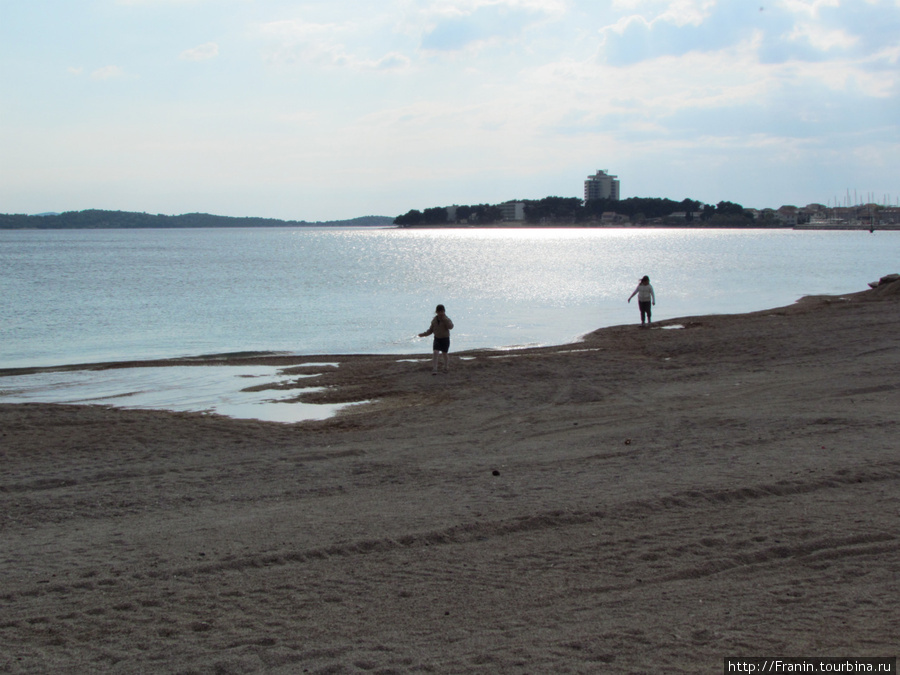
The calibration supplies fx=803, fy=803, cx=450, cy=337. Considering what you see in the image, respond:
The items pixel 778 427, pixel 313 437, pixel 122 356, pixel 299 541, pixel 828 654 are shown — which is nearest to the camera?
pixel 828 654

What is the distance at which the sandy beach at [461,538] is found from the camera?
481cm

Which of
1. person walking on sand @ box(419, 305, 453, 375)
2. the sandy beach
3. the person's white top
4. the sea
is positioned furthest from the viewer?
the sea

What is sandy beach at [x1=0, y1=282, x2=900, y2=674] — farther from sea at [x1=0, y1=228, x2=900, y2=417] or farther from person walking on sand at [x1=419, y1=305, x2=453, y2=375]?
sea at [x1=0, y1=228, x2=900, y2=417]

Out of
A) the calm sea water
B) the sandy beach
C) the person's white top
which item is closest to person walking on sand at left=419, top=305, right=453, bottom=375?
the sandy beach

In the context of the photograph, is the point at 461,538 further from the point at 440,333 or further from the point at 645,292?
the point at 645,292

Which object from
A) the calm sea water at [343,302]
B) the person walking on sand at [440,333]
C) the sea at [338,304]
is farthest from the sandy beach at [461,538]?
the calm sea water at [343,302]

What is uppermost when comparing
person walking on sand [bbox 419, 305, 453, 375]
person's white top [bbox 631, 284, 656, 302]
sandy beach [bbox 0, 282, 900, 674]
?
person's white top [bbox 631, 284, 656, 302]

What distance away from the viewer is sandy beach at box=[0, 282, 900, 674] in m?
4.81

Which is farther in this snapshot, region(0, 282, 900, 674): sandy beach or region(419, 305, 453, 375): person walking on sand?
region(419, 305, 453, 375): person walking on sand

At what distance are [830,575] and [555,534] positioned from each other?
2.11 m

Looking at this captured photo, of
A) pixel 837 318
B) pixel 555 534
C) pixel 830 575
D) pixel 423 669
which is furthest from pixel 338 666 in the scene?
pixel 837 318

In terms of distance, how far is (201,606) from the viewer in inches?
216

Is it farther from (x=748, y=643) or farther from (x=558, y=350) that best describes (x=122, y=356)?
(x=748, y=643)

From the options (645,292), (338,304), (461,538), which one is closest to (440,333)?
(645,292)
